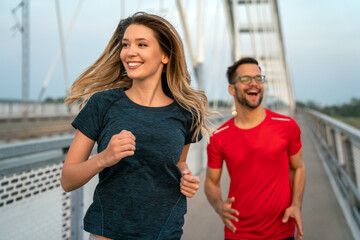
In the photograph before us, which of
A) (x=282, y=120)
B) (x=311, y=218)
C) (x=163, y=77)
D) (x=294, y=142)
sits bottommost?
(x=311, y=218)

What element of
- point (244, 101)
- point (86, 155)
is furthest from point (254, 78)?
point (86, 155)

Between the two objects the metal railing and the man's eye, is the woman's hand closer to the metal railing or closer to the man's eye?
the metal railing

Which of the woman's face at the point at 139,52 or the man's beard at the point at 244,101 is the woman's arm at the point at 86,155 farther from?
the man's beard at the point at 244,101

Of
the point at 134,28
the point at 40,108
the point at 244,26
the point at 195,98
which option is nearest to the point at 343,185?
the point at 195,98

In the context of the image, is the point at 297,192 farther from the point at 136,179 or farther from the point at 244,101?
the point at 136,179

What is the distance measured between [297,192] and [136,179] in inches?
50.2

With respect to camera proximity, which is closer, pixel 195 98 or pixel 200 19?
pixel 195 98

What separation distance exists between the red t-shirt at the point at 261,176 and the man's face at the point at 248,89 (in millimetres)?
192

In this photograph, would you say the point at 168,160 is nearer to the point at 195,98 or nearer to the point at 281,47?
the point at 195,98

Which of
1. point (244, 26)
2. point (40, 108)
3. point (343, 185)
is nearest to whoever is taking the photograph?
point (343, 185)

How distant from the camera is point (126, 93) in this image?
155 cm

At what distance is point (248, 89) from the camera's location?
2408mm

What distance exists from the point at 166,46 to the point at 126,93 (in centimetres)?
30

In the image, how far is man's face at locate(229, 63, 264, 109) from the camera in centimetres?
239
